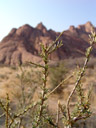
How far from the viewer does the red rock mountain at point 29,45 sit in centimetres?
4175

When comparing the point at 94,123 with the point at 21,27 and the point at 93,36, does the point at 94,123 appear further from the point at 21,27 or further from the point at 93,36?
the point at 21,27

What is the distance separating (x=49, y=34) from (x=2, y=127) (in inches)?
1903

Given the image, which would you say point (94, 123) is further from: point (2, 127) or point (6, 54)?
point (6, 54)

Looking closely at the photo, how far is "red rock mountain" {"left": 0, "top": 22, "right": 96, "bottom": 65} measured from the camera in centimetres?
4175

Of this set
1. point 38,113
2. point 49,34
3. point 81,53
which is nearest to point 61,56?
point 81,53

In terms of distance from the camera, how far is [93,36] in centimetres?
106

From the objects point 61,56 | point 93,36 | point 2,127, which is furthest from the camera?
point 61,56

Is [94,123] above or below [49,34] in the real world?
below

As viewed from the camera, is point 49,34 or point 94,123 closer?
point 94,123

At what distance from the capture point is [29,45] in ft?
155

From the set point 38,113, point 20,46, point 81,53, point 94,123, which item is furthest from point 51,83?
point 81,53

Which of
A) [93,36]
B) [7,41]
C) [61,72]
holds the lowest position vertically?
[61,72]

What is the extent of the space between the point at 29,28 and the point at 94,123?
5074 cm

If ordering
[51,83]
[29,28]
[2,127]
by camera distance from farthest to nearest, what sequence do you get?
[29,28] → [51,83] → [2,127]
